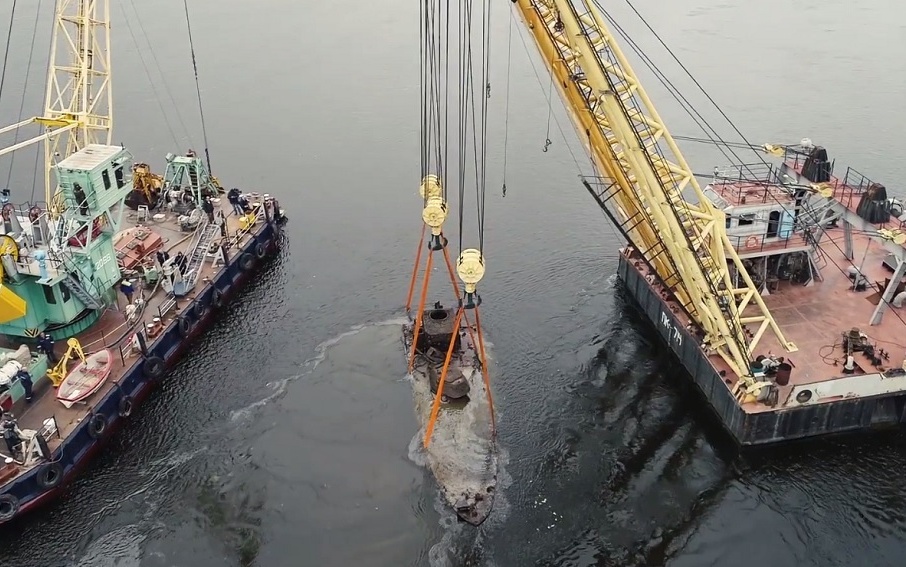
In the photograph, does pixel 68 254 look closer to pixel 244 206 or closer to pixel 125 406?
pixel 125 406

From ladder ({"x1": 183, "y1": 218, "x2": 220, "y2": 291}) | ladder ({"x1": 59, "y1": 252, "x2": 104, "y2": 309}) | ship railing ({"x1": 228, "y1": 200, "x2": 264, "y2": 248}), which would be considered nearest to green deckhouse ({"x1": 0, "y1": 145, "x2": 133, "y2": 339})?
ladder ({"x1": 59, "y1": 252, "x2": 104, "y2": 309})

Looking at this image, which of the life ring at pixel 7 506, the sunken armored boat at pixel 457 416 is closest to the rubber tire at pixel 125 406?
the life ring at pixel 7 506

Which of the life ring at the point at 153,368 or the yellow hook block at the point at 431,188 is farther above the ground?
the yellow hook block at the point at 431,188

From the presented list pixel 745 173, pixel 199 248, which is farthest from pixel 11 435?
pixel 745 173

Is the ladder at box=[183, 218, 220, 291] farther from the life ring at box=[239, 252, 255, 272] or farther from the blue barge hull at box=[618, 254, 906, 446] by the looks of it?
the blue barge hull at box=[618, 254, 906, 446]

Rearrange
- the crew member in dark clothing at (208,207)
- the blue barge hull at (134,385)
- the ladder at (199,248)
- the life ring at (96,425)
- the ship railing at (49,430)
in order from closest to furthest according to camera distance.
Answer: the blue barge hull at (134,385), the ship railing at (49,430), the life ring at (96,425), the ladder at (199,248), the crew member in dark clothing at (208,207)

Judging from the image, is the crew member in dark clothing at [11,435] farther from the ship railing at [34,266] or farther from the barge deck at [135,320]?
the ship railing at [34,266]

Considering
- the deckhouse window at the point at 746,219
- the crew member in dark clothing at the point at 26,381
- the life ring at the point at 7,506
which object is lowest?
the life ring at the point at 7,506
